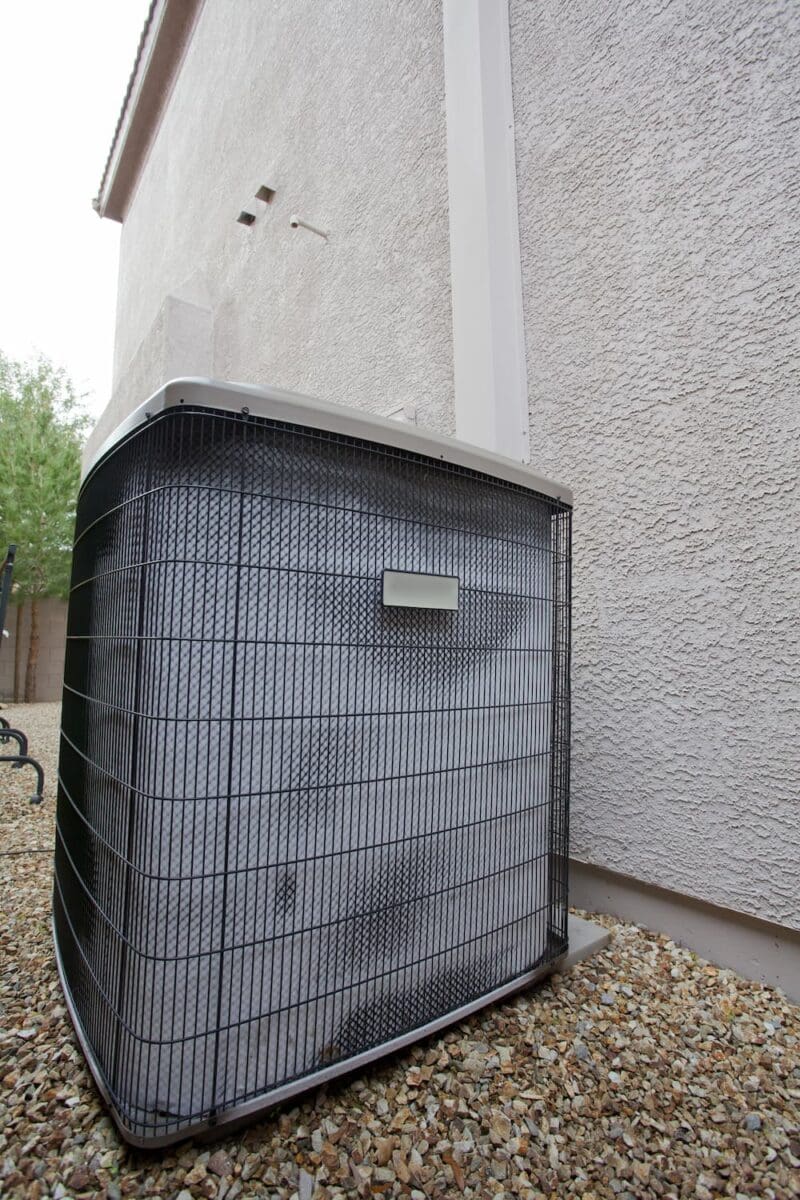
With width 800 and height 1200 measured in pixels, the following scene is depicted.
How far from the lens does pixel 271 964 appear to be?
974 mm

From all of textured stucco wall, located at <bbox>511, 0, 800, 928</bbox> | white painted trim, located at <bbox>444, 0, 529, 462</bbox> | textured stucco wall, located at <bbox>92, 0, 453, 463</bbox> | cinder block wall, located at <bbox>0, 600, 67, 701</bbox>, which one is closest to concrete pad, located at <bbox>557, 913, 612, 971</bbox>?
textured stucco wall, located at <bbox>511, 0, 800, 928</bbox>

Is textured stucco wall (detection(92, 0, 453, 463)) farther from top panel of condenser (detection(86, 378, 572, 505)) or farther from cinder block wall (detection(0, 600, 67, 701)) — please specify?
cinder block wall (detection(0, 600, 67, 701))

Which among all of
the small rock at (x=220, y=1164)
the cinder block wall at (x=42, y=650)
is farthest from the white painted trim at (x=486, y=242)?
the cinder block wall at (x=42, y=650)

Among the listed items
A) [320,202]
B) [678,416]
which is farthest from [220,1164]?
[320,202]

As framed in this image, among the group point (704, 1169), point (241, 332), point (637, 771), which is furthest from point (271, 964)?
point (241, 332)

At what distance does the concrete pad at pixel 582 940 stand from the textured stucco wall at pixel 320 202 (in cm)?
188

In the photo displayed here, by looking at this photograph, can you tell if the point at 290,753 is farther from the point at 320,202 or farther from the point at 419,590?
the point at 320,202

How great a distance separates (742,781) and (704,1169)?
80cm

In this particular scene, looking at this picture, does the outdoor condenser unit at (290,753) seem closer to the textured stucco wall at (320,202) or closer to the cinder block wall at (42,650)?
the textured stucco wall at (320,202)

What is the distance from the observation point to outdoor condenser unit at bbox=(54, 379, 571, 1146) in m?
0.91

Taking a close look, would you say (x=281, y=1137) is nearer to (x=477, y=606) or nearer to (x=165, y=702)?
(x=165, y=702)

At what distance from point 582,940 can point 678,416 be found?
144 centimetres

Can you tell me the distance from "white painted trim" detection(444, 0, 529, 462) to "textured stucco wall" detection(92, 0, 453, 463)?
0.30 m

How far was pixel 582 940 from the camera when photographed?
154cm
